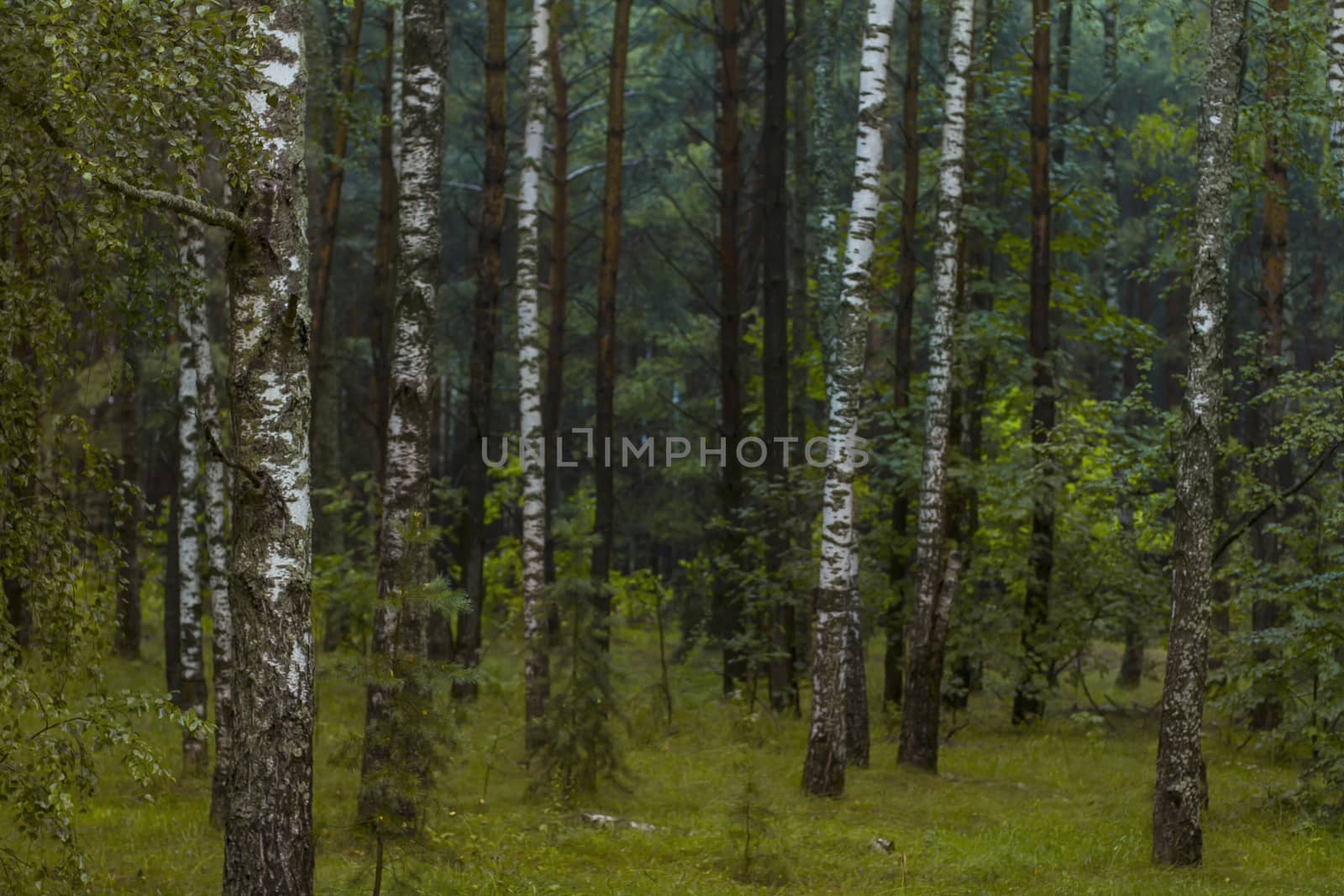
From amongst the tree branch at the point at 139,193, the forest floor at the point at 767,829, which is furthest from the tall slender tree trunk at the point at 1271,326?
the tree branch at the point at 139,193

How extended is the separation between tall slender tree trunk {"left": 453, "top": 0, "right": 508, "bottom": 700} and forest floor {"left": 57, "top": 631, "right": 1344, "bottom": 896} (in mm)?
2700

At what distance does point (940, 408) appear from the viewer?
13297 millimetres

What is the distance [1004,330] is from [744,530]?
466 cm

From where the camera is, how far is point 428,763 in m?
7.68

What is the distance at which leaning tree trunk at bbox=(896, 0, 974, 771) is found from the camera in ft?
43.2

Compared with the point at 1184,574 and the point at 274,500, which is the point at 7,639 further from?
the point at 1184,574

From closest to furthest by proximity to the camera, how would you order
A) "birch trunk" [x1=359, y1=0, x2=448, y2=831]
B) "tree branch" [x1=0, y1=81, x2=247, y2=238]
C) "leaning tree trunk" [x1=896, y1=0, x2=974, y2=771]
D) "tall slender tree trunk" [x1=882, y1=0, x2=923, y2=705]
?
1. "tree branch" [x1=0, y1=81, x2=247, y2=238]
2. "birch trunk" [x1=359, y1=0, x2=448, y2=831]
3. "leaning tree trunk" [x1=896, y1=0, x2=974, y2=771]
4. "tall slender tree trunk" [x1=882, y1=0, x2=923, y2=705]

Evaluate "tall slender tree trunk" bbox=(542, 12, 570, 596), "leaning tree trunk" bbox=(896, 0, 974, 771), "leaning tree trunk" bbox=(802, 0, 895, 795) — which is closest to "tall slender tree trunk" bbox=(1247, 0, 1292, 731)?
"leaning tree trunk" bbox=(896, 0, 974, 771)

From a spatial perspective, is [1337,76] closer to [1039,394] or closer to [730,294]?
[1039,394]

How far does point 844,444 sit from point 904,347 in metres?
6.69

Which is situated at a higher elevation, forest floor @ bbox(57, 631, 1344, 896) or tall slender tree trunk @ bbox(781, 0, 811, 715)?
tall slender tree trunk @ bbox(781, 0, 811, 715)

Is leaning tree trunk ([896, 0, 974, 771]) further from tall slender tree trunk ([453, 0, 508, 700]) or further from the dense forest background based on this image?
tall slender tree trunk ([453, 0, 508, 700])

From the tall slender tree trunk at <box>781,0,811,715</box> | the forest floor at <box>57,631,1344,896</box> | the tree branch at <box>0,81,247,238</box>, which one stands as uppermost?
the tall slender tree trunk at <box>781,0,811,715</box>

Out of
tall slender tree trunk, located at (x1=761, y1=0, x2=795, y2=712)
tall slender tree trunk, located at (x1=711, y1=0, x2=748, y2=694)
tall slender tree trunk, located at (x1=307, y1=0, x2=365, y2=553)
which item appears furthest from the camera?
tall slender tree trunk, located at (x1=711, y1=0, x2=748, y2=694)
